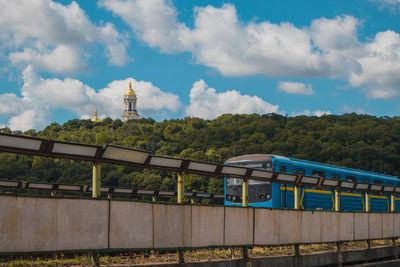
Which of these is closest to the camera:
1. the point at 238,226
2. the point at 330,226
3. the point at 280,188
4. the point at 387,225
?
the point at 238,226

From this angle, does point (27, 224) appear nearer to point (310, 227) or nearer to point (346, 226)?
point (310, 227)

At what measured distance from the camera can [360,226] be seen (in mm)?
15562

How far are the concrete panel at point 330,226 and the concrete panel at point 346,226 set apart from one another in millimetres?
238

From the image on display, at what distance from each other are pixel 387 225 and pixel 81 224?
1217 centimetres

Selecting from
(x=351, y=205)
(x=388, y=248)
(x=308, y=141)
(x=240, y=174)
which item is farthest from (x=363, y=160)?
(x=240, y=174)

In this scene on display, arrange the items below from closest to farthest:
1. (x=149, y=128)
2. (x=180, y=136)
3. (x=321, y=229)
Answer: (x=321, y=229) → (x=180, y=136) → (x=149, y=128)

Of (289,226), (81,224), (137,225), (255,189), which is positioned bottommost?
(289,226)

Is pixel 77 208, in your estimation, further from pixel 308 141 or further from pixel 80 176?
pixel 308 141

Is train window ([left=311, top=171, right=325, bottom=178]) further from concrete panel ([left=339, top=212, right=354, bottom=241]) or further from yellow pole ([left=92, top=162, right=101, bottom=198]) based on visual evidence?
yellow pole ([left=92, top=162, right=101, bottom=198])

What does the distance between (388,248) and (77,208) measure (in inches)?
479

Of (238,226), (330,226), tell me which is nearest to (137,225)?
A: (238,226)

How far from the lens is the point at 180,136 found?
128m

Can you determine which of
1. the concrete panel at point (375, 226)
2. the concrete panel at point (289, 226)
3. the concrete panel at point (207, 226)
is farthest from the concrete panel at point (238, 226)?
the concrete panel at point (375, 226)

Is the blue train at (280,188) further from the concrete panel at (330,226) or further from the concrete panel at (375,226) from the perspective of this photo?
the concrete panel at (330,226)
